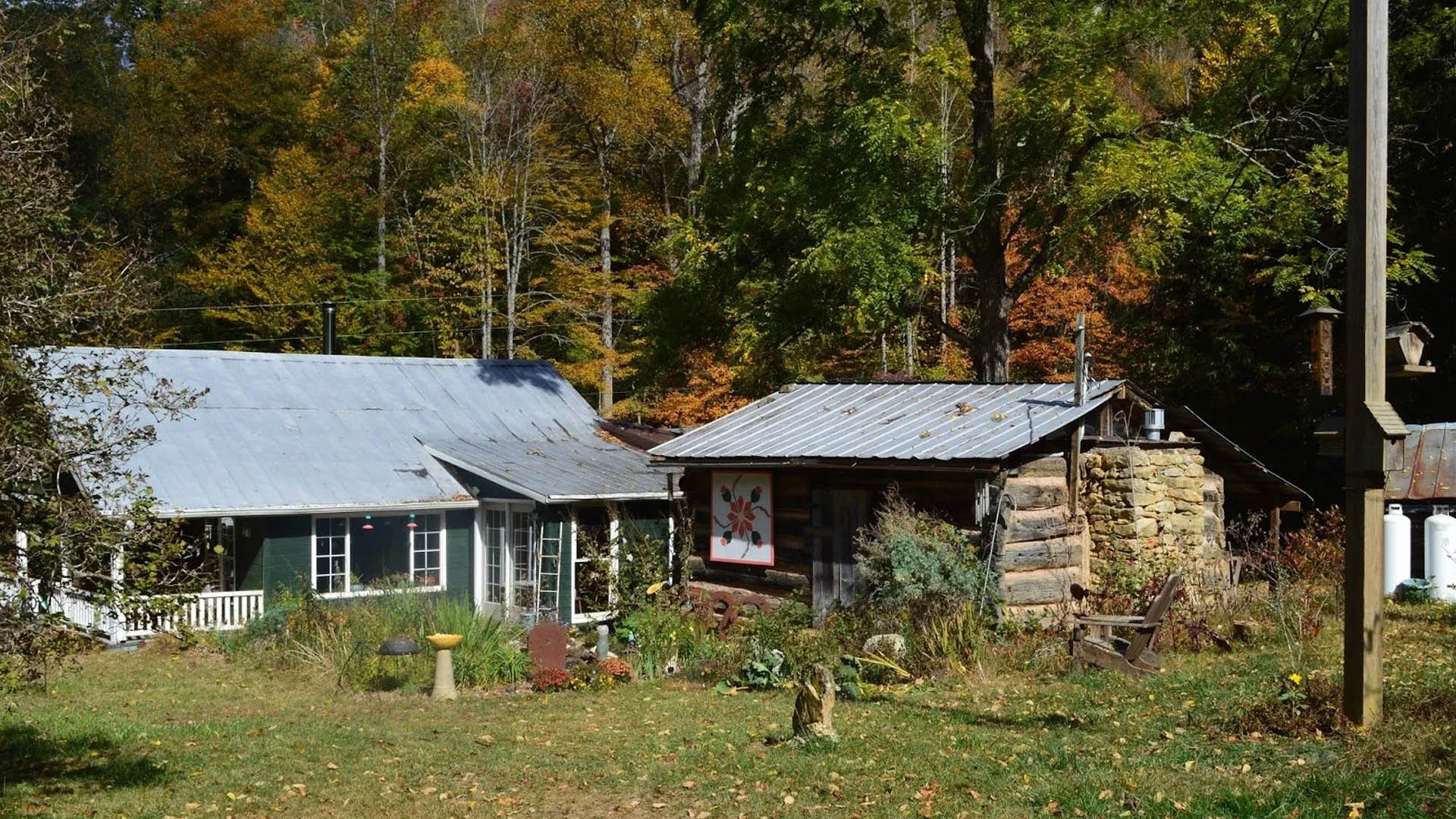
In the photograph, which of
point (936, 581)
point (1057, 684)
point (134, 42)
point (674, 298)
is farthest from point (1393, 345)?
point (134, 42)

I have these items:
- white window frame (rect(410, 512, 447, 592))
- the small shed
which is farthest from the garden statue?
white window frame (rect(410, 512, 447, 592))

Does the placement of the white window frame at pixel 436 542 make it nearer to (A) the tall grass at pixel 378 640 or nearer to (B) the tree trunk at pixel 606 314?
(A) the tall grass at pixel 378 640

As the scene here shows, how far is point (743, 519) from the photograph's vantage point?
19094 mm

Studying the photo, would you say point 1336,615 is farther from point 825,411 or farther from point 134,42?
point 134,42

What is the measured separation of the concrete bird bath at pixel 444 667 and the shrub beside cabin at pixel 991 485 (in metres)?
5.35

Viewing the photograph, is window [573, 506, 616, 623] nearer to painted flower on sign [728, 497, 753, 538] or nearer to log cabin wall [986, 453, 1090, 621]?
painted flower on sign [728, 497, 753, 538]

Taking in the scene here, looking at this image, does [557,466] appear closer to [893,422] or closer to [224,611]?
[224,611]

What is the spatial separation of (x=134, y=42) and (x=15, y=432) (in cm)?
4123

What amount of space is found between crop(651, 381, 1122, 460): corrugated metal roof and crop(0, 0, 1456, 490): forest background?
166 cm

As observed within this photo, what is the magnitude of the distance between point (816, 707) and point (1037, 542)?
6195 millimetres

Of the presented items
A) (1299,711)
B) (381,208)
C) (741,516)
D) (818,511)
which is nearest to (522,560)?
(741,516)

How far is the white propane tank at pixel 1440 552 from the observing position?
1672 centimetres

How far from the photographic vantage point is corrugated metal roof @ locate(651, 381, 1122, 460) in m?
16.0

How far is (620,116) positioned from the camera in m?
33.8
